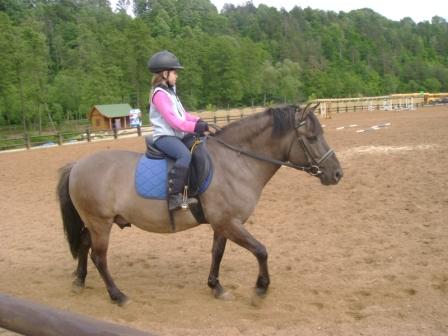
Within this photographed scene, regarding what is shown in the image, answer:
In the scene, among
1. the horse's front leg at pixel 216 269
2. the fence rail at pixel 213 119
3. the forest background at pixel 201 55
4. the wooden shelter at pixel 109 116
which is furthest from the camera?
the wooden shelter at pixel 109 116

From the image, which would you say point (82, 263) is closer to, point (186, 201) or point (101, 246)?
point (101, 246)

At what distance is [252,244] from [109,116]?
47.2 metres

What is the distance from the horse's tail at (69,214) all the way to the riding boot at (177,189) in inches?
64.5

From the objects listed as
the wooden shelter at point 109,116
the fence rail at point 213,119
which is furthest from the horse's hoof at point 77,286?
the wooden shelter at point 109,116

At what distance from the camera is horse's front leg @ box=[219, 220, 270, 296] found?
15.5ft

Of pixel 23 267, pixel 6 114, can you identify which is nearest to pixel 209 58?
pixel 6 114

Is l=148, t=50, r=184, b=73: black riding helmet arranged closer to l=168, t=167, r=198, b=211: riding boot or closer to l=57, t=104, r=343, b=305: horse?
l=57, t=104, r=343, b=305: horse

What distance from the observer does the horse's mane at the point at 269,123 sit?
504cm

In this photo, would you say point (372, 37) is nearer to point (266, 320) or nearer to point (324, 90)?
point (324, 90)

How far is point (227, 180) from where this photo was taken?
4895 millimetres

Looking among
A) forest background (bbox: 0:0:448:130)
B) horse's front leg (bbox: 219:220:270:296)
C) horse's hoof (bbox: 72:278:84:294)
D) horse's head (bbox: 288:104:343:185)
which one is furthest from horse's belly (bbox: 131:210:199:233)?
forest background (bbox: 0:0:448:130)

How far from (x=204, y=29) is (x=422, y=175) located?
119379 mm

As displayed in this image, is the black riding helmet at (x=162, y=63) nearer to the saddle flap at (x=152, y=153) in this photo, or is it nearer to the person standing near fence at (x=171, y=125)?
the person standing near fence at (x=171, y=125)

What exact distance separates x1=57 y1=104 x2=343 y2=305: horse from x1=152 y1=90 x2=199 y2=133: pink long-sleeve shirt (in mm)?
489
